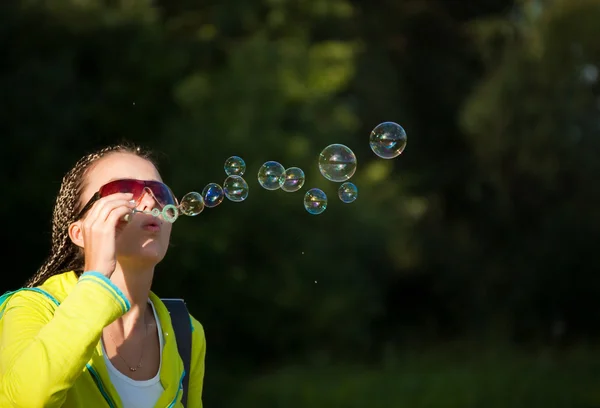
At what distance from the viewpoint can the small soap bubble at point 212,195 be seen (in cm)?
319

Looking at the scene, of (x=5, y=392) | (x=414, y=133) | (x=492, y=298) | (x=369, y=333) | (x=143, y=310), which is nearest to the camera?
(x=5, y=392)

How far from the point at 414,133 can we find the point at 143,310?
14.5 meters

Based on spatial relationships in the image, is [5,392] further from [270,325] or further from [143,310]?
[270,325]

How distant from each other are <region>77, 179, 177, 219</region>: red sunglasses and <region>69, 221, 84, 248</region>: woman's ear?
0.25 ft

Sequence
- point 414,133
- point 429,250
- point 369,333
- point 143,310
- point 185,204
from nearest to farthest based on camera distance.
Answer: point 143,310 → point 185,204 → point 369,333 → point 429,250 → point 414,133

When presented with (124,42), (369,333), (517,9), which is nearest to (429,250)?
(369,333)

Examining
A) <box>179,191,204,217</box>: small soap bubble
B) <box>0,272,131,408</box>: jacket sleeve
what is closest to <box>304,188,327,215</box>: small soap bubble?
<box>179,191,204,217</box>: small soap bubble

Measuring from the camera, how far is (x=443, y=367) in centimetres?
1027

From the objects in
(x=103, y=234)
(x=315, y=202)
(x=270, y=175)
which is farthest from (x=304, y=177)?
(x=103, y=234)

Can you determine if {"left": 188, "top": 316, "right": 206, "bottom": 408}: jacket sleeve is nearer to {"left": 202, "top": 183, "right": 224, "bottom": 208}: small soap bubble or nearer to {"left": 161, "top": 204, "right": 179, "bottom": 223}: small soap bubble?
{"left": 161, "top": 204, "right": 179, "bottom": 223}: small soap bubble

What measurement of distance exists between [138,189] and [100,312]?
1.13 ft

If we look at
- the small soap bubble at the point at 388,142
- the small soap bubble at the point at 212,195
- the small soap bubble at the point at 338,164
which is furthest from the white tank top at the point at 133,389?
the small soap bubble at the point at 388,142

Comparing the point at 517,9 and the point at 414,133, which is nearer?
the point at 517,9

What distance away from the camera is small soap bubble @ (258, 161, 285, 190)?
350 cm
